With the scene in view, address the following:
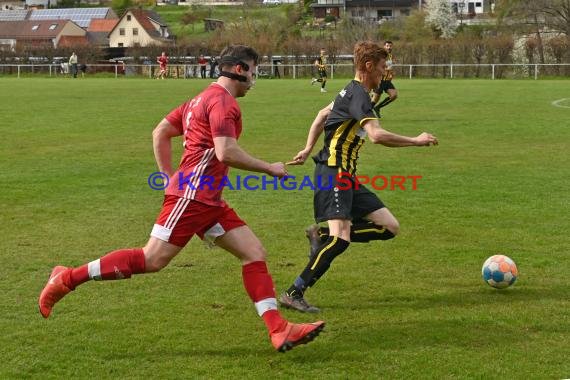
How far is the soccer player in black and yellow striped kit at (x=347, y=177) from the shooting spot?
639 cm

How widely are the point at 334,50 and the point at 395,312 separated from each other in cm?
5252

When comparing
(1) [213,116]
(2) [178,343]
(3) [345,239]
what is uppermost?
(1) [213,116]

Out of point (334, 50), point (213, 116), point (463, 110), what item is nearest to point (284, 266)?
point (213, 116)

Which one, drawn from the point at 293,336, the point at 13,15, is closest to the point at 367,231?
the point at 293,336

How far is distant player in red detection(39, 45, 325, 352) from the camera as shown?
17.7ft

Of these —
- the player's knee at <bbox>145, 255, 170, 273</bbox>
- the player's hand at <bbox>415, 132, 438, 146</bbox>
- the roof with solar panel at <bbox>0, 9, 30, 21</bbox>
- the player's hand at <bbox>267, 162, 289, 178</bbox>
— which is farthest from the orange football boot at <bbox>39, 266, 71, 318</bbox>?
the roof with solar panel at <bbox>0, 9, 30, 21</bbox>

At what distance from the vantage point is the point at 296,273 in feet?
24.9

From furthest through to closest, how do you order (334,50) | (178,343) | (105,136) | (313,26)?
(313,26) → (334,50) → (105,136) → (178,343)

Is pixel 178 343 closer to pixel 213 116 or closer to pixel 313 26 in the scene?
pixel 213 116

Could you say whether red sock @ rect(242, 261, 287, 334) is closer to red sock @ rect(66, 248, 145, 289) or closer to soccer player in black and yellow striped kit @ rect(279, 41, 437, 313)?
red sock @ rect(66, 248, 145, 289)

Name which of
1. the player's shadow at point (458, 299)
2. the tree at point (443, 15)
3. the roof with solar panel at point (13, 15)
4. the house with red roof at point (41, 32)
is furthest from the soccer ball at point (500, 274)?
the roof with solar panel at point (13, 15)

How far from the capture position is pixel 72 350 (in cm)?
554

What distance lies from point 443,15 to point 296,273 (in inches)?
3599

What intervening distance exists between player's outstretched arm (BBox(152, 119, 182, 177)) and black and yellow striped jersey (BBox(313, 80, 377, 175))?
132cm
